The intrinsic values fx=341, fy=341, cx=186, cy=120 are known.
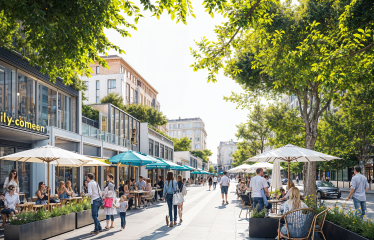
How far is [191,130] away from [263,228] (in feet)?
438

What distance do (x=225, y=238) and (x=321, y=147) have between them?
29.2 metres

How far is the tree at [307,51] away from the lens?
9.48 meters

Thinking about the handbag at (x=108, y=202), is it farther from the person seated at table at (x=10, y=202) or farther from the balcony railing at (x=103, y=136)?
the balcony railing at (x=103, y=136)

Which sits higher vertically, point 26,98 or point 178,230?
point 26,98

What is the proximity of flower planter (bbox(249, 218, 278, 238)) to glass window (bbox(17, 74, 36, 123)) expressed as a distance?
11.7 metres

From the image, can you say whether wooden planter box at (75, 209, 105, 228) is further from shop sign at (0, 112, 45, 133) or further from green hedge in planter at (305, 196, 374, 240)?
green hedge in planter at (305, 196, 374, 240)

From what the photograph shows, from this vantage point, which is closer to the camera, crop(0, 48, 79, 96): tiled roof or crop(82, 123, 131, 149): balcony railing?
crop(0, 48, 79, 96): tiled roof

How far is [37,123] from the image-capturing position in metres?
17.1

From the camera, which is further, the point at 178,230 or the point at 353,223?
the point at 178,230

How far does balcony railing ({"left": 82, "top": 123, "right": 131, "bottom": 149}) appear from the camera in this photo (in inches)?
921

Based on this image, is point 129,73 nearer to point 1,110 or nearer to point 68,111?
point 68,111

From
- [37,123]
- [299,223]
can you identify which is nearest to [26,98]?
[37,123]

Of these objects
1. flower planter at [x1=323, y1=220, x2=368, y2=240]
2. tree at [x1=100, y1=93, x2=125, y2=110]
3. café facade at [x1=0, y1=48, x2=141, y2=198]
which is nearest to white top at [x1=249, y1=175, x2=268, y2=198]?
flower planter at [x1=323, y1=220, x2=368, y2=240]

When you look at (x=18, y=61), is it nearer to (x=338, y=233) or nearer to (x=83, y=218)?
(x=83, y=218)
